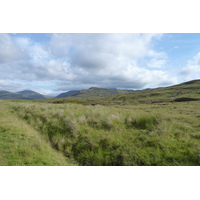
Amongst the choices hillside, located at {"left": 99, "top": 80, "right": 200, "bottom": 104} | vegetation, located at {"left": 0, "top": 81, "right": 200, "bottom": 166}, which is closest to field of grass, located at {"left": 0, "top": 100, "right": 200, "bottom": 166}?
vegetation, located at {"left": 0, "top": 81, "right": 200, "bottom": 166}

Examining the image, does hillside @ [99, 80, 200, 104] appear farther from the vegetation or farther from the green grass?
the green grass

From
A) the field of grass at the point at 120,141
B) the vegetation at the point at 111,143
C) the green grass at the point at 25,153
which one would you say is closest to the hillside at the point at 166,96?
the field of grass at the point at 120,141

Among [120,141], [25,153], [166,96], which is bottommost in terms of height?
[25,153]

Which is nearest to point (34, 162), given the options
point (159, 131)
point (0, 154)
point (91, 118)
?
point (0, 154)

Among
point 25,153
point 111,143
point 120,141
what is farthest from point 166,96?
point 25,153

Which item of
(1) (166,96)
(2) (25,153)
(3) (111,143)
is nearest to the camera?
(2) (25,153)

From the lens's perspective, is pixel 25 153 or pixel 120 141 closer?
pixel 25 153

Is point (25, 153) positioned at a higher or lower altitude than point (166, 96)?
lower

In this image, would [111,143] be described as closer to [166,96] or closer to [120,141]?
[120,141]

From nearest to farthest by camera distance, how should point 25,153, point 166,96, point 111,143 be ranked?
1. point 25,153
2. point 111,143
3. point 166,96

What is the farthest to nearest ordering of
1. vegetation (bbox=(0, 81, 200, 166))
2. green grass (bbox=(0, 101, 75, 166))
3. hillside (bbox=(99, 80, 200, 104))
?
hillside (bbox=(99, 80, 200, 104)) < vegetation (bbox=(0, 81, 200, 166)) < green grass (bbox=(0, 101, 75, 166))

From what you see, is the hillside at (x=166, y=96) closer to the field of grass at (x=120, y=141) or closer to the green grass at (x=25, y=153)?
the field of grass at (x=120, y=141)

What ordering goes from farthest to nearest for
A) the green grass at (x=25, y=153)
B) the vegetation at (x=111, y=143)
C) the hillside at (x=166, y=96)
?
the hillside at (x=166, y=96), the vegetation at (x=111, y=143), the green grass at (x=25, y=153)

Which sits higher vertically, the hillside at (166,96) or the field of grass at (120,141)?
the hillside at (166,96)
